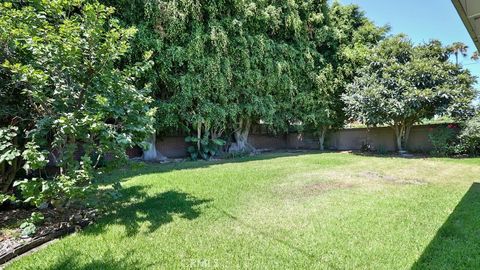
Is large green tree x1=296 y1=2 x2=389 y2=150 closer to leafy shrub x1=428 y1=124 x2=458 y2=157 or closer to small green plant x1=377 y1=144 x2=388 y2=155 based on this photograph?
small green plant x1=377 y1=144 x2=388 y2=155

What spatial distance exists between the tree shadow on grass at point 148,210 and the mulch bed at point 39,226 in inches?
10.6

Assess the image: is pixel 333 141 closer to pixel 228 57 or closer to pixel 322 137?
pixel 322 137

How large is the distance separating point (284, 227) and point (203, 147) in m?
8.28

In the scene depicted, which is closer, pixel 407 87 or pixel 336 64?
pixel 407 87

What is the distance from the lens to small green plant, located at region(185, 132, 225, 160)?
11672 millimetres

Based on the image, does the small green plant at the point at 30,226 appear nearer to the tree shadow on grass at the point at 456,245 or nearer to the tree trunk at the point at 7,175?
the tree trunk at the point at 7,175

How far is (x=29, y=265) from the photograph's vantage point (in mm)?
2979

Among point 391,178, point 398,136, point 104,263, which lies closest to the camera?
point 104,263

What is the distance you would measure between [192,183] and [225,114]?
16.9 ft

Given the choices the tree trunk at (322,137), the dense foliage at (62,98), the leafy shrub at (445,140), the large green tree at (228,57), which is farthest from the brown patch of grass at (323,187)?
the tree trunk at (322,137)

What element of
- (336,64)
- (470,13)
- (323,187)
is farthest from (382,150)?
(470,13)

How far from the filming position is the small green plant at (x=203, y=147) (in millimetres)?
11672

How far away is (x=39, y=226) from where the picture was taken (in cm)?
388

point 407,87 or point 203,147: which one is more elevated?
point 407,87
